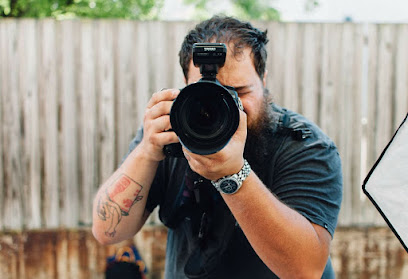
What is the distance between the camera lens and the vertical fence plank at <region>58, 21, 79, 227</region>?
2947 mm

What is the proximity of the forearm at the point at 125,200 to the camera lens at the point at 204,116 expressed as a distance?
26cm

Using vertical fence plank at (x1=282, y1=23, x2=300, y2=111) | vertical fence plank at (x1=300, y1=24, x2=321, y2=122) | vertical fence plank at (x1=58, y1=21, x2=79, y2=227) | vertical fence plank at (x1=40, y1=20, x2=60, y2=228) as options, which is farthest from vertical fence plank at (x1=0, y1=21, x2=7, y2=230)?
vertical fence plank at (x1=300, y1=24, x2=321, y2=122)

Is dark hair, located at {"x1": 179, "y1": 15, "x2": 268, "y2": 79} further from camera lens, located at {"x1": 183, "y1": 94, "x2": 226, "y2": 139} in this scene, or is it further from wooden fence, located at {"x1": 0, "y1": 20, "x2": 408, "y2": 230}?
wooden fence, located at {"x1": 0, "y1": 20, "x2": 408, "y2": 230}

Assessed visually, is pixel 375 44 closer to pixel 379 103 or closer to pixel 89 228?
pixel 379 103

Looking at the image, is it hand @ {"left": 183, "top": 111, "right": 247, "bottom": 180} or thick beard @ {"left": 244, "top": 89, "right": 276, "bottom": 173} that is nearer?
hand @ {"left": 183, "top": 111, "right": 247, "bottom": 180}

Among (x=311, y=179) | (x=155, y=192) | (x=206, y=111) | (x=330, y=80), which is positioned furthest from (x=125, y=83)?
(x=311, y=179)

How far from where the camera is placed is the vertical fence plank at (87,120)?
2951mm

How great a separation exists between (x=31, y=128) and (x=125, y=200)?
1983 millimetres

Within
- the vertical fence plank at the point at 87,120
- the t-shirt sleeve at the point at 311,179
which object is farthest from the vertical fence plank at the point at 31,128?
the t-shirt sleeve at the point at 311,179

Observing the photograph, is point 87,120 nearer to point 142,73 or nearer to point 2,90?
point 142,73

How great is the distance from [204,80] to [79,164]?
2.15 metres

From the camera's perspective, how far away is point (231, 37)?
1313 millimetres

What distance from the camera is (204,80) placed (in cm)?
111

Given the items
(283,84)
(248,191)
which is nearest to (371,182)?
(248,191)
